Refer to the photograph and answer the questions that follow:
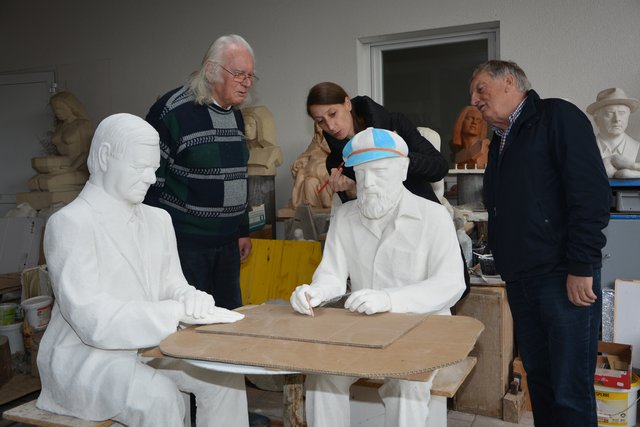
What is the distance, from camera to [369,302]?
2309mm

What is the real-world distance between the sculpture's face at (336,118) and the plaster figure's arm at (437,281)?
605mm

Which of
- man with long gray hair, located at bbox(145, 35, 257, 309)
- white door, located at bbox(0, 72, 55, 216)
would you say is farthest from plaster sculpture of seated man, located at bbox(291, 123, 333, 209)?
white door, located at bbox(0, 72, 55, 216)

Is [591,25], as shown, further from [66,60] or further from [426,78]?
[66,60]

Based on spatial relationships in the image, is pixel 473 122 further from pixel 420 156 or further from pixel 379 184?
pixel 379 184

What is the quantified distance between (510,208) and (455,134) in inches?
120

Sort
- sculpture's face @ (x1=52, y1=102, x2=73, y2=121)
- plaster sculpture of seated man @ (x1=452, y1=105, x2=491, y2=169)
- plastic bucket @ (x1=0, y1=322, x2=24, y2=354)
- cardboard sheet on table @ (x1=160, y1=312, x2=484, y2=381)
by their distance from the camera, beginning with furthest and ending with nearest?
1. sculpture's face @ (x1=52, y1=102, x2=73, y2=121)
2. plaster sculpture of seated man @ (x1=452, y1=105, x2=491, y2=169)
3. plastic bucket @ (x1=0, y1=322, x2=24, y2=354)
4. cardboard sheet on table @ (x1=160, y1=312, x2=484, y2=381)

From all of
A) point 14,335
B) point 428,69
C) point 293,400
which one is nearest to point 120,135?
point 293,400

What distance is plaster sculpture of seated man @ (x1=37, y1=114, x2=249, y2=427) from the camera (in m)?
2.24

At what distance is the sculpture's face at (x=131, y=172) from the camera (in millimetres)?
2391

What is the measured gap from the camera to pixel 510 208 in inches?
106

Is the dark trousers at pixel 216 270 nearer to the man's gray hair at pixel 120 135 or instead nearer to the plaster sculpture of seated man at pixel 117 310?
the plaster sculpture of seated man at pixel 117 310

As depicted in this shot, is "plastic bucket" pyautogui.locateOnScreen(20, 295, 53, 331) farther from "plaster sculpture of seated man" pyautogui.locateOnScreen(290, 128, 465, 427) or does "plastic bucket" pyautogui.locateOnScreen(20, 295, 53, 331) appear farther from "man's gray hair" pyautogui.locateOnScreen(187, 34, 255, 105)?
"plaster sculpture of seated man" pyautogui.locateOnScreen(290, 128, 465, 427)

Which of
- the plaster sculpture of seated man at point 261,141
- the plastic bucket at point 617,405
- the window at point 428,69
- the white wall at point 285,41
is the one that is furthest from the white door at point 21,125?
the plastic bucket at point 617,405

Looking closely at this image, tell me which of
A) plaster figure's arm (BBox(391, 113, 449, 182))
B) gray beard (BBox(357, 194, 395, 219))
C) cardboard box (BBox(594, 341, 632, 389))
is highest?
plaster figure's arm (BBox(391, 113, 449, 182))
